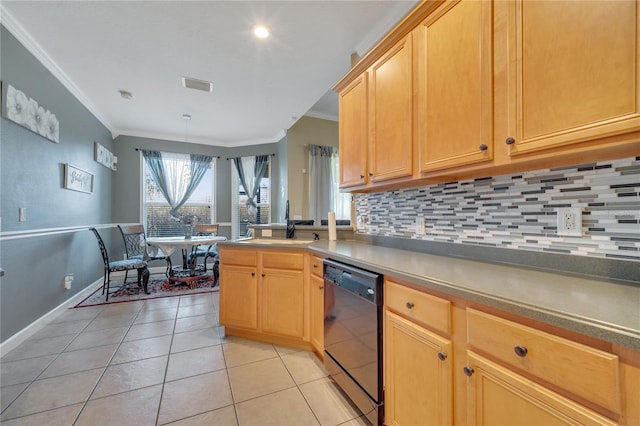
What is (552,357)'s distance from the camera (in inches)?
27.3

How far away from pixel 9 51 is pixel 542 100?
3718 millimetres

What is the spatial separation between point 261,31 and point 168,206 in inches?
161

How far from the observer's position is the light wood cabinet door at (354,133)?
195 cm

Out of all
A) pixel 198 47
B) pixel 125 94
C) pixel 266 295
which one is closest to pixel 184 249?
pixel 125 94

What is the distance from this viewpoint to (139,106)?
3.85 meters

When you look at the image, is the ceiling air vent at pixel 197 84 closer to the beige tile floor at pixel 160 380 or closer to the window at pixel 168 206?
the window at pixel 168 206

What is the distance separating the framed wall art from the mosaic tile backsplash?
3.83 meters

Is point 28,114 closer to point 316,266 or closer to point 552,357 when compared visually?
point 316,266

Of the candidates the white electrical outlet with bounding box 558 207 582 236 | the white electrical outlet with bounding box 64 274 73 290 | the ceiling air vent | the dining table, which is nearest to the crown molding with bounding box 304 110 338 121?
the ceiling air vent

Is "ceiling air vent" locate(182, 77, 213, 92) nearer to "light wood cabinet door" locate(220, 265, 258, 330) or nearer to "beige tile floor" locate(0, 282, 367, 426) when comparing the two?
"light wood cabinet door" locate(220, 265, 258, 330)

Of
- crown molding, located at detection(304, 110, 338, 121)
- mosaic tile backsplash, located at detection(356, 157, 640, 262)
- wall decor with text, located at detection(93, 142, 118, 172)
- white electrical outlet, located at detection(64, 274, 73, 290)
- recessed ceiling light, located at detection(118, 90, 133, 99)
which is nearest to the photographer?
mosaic tile backsplash, located at detection(356, 157, 640, 262)

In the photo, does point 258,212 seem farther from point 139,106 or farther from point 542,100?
point 542,100

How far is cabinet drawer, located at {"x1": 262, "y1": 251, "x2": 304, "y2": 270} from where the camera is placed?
210 cm

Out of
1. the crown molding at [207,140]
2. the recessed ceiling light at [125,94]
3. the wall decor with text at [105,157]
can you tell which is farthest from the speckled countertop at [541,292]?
the wall decor with text at [105,157]
